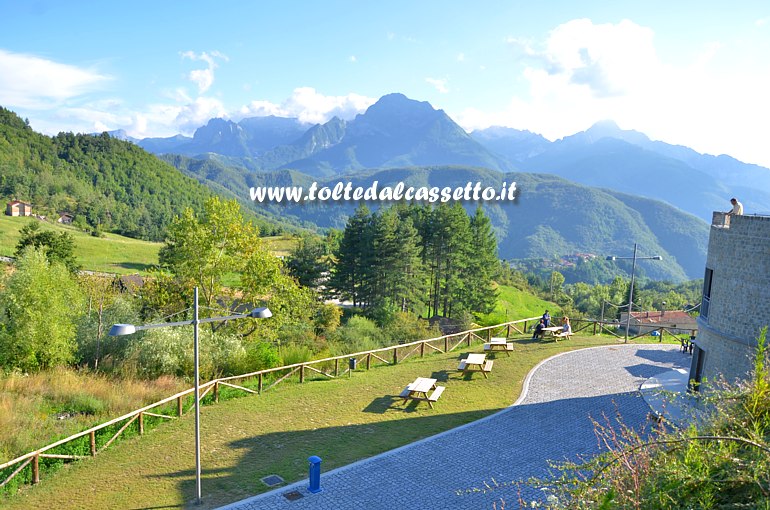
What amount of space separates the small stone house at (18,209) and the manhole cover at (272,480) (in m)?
91.0

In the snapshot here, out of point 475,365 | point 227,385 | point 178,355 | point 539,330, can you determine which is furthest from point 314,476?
point 539,330

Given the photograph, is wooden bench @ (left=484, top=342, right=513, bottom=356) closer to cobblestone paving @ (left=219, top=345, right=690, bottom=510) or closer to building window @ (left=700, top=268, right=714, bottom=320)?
cobblestone paving @ (left=219, top=345, right=690, bottom=510)

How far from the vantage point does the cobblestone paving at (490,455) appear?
10859mm

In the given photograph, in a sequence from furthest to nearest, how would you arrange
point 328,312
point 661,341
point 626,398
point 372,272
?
point 372,272 → point 328,312 → point 661,341 → point 626,398

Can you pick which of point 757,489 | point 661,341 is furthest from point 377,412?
point 661,341

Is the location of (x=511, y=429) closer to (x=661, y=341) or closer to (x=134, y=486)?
(x=134, y=486)

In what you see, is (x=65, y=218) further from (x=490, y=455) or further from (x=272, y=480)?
(x=490, y=455)

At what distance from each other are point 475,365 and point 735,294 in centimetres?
913

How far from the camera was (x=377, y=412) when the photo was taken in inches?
628

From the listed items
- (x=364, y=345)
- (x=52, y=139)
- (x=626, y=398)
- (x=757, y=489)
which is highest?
(x=52, y=139)

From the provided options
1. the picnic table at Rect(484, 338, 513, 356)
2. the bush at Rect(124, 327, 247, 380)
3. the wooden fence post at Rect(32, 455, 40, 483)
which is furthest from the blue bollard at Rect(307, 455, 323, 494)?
the picnic table at Rect(484, 338, 513, 356)

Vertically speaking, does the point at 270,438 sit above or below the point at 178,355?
below

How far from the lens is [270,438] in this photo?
13.9 metres

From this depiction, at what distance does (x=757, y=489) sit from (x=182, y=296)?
22.7 m
